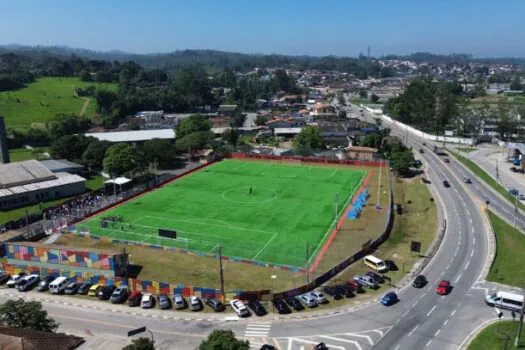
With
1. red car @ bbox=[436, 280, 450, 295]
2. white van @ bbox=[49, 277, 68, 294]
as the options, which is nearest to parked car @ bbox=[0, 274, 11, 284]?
white van @ bbox=[49, 277, 68, 294]

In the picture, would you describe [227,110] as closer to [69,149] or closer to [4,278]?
[69,149]

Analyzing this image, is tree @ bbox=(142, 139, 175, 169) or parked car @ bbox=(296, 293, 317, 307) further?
tree @ bbox=(142, 139, 175, 169)

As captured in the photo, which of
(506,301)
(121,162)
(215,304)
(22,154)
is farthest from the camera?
(22,154)

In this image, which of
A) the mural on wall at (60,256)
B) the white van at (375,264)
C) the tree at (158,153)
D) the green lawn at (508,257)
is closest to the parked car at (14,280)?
the mural on wall at (60,256)

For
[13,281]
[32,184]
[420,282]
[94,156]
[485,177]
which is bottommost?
[13,281]

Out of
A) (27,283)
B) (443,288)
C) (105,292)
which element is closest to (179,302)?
(105,292)

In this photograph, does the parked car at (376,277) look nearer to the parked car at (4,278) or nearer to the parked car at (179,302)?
the parked car at (179,302)

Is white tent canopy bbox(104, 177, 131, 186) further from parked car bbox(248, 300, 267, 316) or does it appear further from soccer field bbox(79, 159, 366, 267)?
parked car bbox(248, 300, 267, 316)

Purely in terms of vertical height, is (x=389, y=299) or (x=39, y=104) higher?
(x=39, y=104)
